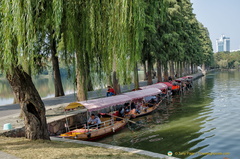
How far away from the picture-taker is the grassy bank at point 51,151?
846cm

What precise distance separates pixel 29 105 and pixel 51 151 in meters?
2.60

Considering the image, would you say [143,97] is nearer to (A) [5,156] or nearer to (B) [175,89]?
(B) [175,89]

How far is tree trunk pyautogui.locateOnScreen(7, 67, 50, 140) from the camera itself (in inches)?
406

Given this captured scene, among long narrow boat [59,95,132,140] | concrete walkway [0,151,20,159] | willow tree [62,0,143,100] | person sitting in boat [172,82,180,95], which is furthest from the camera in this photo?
person sitting in boat [172,82,180,95]

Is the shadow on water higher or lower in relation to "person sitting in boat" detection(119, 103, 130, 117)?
lower

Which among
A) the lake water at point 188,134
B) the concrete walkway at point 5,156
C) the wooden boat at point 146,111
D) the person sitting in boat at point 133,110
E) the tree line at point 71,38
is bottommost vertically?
the lake water at point 188,134

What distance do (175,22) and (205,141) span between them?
107 feet

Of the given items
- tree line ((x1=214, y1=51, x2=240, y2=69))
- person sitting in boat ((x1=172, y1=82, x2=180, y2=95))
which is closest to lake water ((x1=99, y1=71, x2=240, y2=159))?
person sitting in boat ((x1=172, y1=82, x2=180, y2=95))

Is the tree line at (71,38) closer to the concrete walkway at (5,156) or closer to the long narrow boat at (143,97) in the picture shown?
the concrete walkway at (5,156)

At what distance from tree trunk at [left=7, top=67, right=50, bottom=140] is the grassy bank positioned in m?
0.48

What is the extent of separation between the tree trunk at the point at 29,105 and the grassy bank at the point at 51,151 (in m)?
0.48

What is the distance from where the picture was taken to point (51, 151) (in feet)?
29.5

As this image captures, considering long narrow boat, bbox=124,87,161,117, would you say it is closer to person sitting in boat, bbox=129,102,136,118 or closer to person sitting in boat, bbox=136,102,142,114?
person sitting in boat, bbox=129,102,136,118

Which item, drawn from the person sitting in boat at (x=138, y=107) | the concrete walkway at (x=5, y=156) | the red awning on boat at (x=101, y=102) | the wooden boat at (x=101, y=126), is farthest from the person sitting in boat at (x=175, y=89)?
the concrete walkway at (x=5, y=156)
